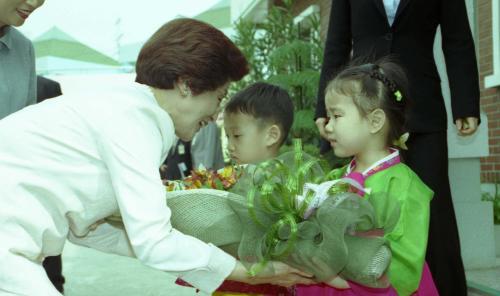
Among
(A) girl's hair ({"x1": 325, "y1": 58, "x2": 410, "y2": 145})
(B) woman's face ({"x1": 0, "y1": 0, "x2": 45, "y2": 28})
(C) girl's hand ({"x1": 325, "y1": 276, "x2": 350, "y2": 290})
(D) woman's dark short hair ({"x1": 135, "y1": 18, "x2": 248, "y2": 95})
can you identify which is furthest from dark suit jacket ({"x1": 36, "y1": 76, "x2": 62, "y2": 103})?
(C) girl's hand ({"x1": 325, "y1": 276, "x2": 350, "y2": 290})

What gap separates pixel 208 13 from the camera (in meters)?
18.0

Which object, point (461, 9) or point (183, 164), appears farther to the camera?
point (183, 164)

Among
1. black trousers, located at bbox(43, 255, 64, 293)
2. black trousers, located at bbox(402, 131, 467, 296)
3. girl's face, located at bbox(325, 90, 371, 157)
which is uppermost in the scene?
girl's face, located at bbox(325, 90, 371, 157)

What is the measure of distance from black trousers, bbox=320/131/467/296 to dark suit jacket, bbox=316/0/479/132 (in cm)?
9

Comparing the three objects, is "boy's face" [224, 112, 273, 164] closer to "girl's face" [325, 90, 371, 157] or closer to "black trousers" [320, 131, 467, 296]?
"black trousers" [320, 131, 467, 296]

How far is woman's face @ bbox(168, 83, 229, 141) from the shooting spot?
2.12m

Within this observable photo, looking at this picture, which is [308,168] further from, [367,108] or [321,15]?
[321,15]

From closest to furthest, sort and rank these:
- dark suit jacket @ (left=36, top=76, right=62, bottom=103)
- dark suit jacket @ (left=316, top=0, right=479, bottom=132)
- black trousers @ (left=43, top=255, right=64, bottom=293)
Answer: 1. dark suit jacket @ (left=316, top=0, right=479, bottom=132)
2. black trousers @ (left=43, top=255, right=64, bottom=293)
3. dark suit jacket @ (left=36, top=76, right=62, bottom=103)

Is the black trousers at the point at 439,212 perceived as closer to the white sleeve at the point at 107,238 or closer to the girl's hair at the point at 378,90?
the girl's hair at the point at 378,90

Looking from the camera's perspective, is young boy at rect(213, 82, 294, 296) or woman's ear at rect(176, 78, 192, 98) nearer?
woman's ear at rect(176, 78, 192, 98)

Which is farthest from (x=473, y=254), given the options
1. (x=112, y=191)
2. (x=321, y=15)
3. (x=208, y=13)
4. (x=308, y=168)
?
(x=208, y=13)

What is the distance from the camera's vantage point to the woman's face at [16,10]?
254 cm

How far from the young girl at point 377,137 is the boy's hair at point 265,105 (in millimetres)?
621

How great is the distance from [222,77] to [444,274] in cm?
175
